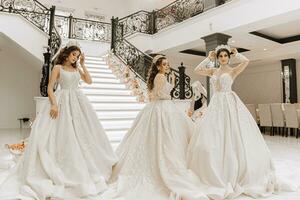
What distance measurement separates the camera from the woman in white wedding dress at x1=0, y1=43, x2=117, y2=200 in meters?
2.59

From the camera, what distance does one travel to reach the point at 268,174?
296 centimetres

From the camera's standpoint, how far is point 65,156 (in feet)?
9.21

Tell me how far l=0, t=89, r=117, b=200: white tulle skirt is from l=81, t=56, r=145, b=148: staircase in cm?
227

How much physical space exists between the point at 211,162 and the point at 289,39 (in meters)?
8.58

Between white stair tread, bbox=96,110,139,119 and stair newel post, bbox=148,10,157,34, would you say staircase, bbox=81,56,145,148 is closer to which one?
white stair tread, bbox=96,110,139,119

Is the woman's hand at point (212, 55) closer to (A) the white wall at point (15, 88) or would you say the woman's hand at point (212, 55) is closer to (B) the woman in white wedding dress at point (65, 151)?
(B) the woman in white wedding dress at point (65, 151)

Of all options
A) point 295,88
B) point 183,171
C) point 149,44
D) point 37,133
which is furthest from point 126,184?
point 295,88

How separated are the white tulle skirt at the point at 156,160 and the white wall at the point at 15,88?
9.73m

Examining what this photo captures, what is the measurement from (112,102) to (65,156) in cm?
415

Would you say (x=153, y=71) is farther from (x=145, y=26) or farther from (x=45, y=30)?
(x=145, y=26)

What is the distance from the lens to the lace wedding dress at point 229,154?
2693mm

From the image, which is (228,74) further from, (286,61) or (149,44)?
(286,61)

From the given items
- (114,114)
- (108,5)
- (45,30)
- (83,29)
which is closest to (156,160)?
(114,114)

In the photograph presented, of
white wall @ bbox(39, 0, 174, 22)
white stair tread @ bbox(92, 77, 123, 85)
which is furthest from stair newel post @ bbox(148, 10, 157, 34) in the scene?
white stair tread @ bbox(92, 77, 123, 85)
